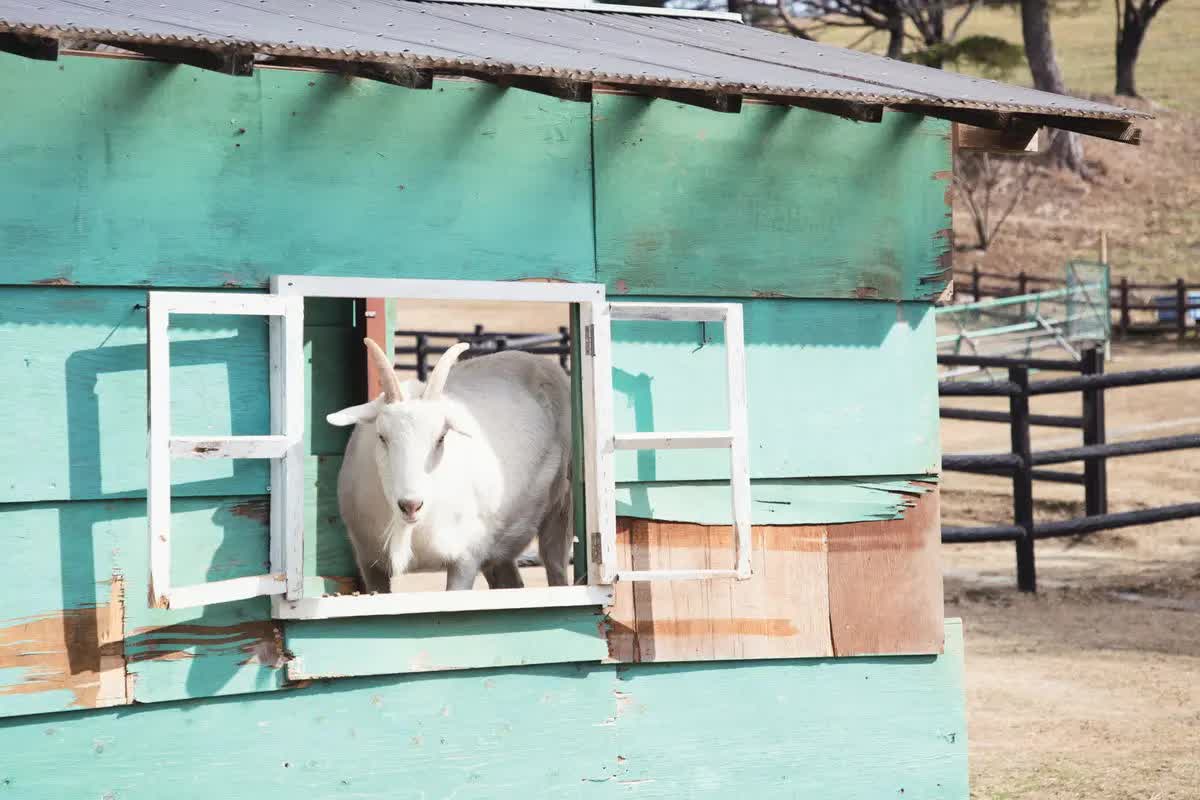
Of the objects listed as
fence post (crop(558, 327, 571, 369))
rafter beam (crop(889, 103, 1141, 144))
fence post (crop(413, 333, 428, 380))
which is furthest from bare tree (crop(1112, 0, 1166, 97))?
rafter beam (crop(889, 103, 1141, 144))

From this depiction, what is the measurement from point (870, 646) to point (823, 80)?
6.78ft

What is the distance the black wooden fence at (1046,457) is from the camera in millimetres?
11523

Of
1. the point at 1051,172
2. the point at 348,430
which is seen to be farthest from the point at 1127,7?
the point at 348,430

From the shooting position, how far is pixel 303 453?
205 inches

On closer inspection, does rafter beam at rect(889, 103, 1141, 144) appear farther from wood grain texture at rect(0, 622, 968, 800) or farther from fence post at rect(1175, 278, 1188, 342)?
fence post at rect(1175, 278, 1188, 342)

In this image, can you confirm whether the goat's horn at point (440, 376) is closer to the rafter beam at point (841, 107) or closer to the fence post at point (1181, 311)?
the rafter beam at point (841, 107)

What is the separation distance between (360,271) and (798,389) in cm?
167

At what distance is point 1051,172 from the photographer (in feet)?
137

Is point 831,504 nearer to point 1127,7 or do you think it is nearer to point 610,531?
point 610,531

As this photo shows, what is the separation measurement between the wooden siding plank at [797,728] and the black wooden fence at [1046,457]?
5.00m

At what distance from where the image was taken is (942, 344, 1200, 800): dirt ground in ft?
23.6

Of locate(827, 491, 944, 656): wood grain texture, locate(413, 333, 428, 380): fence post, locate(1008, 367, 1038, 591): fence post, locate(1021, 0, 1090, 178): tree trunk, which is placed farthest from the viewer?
locate(1021, 0, 1090, 178): tree trunk

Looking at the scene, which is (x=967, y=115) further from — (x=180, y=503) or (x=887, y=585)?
(x=180, y=503)

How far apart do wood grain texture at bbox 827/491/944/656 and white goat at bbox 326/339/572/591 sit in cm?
158
